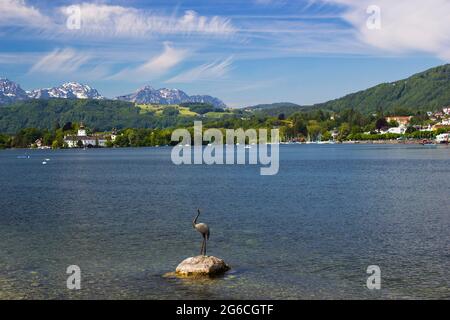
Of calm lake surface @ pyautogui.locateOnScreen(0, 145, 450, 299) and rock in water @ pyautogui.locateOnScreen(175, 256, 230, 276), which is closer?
calm lake surface @ pyautogui.locateOnScreen(0, 145, 450, 299)

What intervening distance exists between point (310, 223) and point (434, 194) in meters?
21.5

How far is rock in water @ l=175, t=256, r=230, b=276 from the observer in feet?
73.6

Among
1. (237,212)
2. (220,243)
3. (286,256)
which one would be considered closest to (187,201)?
(237,212)

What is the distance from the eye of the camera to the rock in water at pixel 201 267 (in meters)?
22.4

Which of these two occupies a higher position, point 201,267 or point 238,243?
point 201,267

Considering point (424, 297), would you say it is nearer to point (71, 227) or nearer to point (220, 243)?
point (220, 243)

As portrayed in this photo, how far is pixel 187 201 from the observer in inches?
2024

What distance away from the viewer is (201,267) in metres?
22.5

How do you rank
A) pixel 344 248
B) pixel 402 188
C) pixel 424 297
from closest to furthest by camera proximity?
pixel 424 297
pixel 344 248
pixel 402 188

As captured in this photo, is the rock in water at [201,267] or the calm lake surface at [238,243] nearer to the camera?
the calm lake surface at [238,243]

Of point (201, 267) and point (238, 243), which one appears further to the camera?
point (238, 243)
